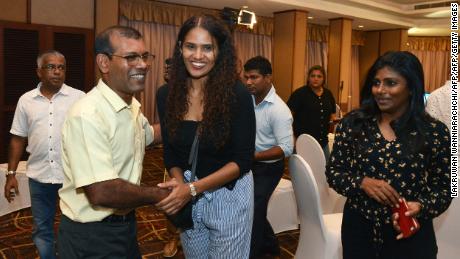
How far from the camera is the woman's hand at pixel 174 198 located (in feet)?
5.12

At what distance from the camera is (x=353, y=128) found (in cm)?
183

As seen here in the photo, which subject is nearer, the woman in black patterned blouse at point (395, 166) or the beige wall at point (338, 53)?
the woman in black patterned blouse at point (395, 166)

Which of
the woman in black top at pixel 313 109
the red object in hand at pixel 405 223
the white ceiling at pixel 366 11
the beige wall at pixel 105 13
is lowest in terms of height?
the red object in hand at pixel 405 223

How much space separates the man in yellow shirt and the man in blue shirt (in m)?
1.36

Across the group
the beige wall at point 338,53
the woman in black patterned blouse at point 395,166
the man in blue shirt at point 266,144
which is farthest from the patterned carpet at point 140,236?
the beige wall at point 338,53

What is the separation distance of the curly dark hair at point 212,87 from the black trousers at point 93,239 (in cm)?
44

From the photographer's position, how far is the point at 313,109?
181 inches

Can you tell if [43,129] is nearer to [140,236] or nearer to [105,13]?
[140,236]

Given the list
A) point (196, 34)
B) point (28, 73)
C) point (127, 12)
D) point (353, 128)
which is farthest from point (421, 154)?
point (127, 12)

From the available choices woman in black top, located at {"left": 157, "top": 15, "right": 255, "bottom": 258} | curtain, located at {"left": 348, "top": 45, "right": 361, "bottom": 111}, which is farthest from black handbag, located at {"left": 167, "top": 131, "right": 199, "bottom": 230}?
curtain, located at {"left": 348, "top": 45, "right": 361, "bottom": 111}

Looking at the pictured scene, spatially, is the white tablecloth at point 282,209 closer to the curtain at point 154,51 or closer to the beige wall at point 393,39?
the curtain at point 154,51

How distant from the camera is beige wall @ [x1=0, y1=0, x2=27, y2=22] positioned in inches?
225

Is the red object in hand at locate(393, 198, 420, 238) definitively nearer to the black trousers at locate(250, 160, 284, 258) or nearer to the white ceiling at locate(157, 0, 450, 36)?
the black trousers at locate(250, 160, 284, 258)

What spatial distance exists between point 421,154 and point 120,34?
1292mm
